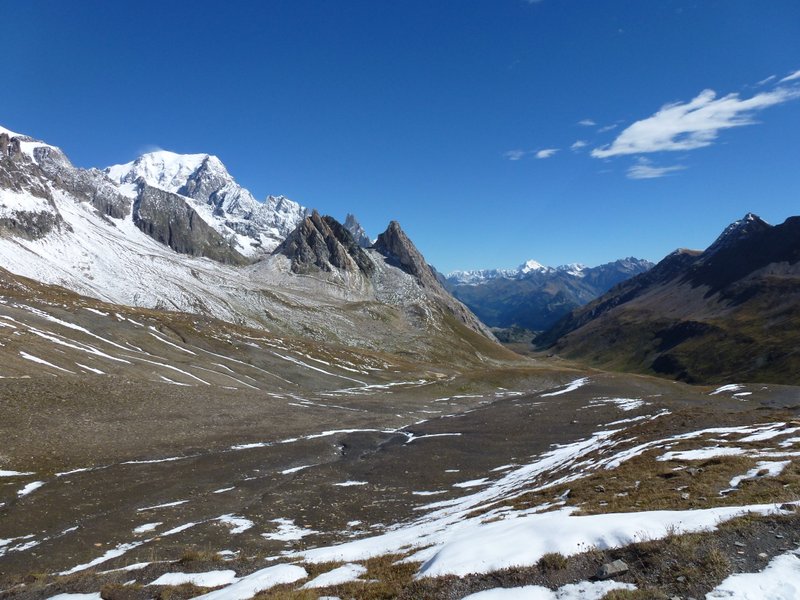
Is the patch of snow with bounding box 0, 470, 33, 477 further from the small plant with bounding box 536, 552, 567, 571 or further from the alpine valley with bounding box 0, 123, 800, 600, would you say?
the small plant with bounding box 536, 552, 567, 571

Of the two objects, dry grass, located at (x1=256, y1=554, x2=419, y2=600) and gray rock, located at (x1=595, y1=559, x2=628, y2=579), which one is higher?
gray rock, located at (x1=595, y1=559, x2=628, y2=579)

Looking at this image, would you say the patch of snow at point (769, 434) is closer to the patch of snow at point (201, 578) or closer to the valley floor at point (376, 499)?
the valley floor at point (376, 499)

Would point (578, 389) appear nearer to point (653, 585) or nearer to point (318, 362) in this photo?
point (318, 362)

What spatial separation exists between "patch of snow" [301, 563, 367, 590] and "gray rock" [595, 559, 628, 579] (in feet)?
23.9

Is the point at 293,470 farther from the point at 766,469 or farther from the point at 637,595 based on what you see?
the point at 637,595

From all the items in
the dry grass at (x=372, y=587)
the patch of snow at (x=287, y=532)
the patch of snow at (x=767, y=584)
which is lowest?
the patch of snow at (x=287, y=532)

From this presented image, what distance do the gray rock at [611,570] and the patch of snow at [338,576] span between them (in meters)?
7.29

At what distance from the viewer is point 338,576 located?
1567 centimetres

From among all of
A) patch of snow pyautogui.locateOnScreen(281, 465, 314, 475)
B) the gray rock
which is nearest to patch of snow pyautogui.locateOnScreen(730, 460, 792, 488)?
the gray rock

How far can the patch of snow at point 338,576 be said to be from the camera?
1500 cm

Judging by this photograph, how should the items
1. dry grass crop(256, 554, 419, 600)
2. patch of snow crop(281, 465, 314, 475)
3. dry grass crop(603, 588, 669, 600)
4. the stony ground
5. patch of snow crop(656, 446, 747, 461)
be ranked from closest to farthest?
1. dry grass crop(603, 588, 669, 600)
2. dry grass crop(256, 554, 419, 600)
3. the stony ground
4. patch of snow crop(656, 446, 747, 461)
5. patch of snow crop(281, 465, 314, 475)

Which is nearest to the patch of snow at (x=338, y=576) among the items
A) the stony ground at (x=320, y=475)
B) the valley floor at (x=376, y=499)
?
the valley floor at (x=376, y=499)

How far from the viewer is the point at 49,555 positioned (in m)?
23.8

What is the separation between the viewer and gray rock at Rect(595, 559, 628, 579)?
1202cm
